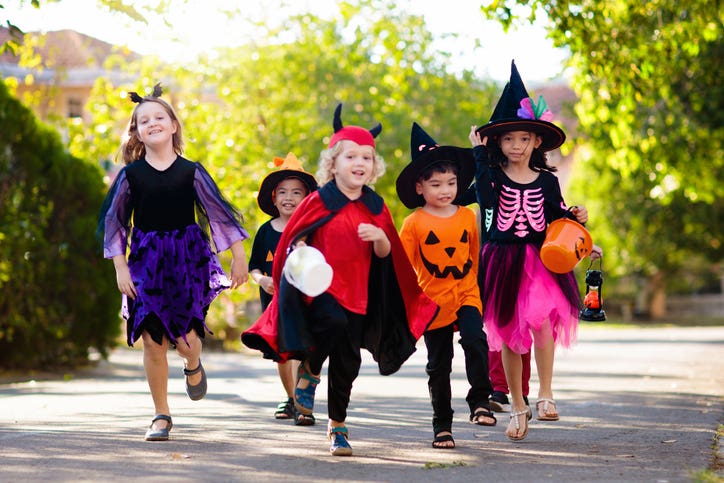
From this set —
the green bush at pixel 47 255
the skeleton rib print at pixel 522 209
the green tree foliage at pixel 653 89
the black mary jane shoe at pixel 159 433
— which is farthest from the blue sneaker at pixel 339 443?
the green bush at pixel 47 255

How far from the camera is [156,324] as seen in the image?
23.7ft

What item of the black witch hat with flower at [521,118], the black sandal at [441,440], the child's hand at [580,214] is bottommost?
the black sandal at [441,440]

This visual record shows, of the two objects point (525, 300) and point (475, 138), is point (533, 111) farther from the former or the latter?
point (525, 300)

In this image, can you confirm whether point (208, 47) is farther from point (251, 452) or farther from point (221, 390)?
point (251, 452)

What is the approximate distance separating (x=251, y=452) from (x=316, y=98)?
66.2 ft

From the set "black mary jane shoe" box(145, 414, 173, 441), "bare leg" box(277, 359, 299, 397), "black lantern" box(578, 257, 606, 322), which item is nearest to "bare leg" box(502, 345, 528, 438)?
"black lantern" box(578, 257, 606, 322)

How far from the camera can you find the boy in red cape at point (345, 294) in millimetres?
6434

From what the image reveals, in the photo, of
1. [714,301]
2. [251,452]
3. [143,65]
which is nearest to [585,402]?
[251,452]

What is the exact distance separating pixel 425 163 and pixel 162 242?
1704mm

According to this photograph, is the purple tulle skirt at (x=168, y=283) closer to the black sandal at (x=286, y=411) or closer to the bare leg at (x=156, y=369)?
the bare leg at (x=156, y=369)

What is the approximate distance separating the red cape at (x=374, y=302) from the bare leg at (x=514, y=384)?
2.86 ft

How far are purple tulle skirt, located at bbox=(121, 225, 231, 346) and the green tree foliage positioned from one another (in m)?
5.07

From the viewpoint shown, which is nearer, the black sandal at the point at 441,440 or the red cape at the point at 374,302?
the red cape at the point at 374,302

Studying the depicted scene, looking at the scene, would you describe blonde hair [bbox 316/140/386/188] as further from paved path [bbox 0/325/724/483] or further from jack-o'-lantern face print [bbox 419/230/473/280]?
paved path [bbox 0/325/724/483]
